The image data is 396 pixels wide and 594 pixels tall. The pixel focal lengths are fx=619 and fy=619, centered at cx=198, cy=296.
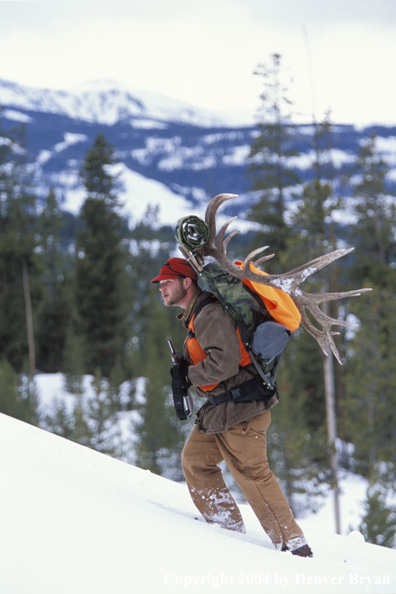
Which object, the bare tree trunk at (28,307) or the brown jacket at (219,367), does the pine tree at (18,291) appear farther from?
the brown jacket at (219,367)

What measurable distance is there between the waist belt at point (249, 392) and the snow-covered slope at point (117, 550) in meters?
0.85

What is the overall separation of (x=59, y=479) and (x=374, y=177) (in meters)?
39.1

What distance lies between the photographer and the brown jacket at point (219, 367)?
12.6ft

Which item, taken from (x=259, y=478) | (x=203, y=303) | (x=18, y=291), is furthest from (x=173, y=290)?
(x=18, y=291)

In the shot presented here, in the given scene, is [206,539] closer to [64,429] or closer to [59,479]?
[59,479]

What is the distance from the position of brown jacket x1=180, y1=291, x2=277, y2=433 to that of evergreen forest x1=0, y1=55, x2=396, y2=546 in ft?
42.6

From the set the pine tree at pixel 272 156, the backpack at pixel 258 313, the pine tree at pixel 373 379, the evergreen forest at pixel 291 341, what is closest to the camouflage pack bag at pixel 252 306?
the backpack at pixel 258 313

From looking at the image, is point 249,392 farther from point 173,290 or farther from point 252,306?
point 173,290

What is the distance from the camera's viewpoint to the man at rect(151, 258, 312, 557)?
3898 mm

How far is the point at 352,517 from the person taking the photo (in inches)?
1059

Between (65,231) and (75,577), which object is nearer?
(75,577)

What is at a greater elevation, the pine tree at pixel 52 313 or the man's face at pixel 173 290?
the man's face at pixel 173 290

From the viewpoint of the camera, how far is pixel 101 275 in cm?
3578

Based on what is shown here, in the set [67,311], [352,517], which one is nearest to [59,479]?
[352,517]
